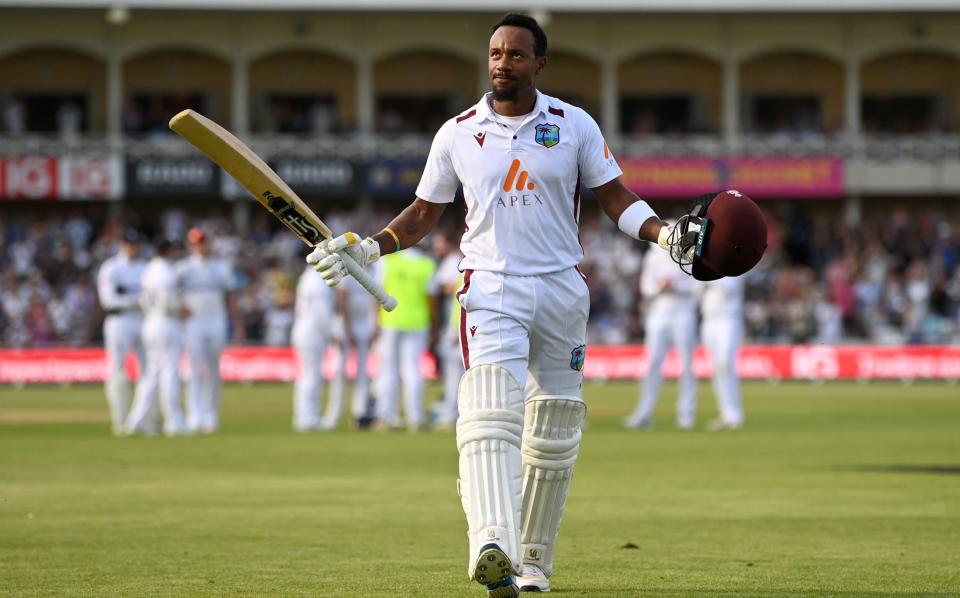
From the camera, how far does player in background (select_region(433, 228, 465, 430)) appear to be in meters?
21.3

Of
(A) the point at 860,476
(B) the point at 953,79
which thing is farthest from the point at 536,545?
Answer: (B) the point at 953,79

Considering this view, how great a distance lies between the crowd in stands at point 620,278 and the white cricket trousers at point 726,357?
17.4m

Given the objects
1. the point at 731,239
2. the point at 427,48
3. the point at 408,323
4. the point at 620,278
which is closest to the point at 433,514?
the point at 731,239

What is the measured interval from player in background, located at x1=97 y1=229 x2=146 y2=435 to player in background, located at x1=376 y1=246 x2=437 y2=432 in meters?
3.15

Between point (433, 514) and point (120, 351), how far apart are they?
10347 millimetres

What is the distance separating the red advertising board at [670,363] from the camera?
35.8 meters

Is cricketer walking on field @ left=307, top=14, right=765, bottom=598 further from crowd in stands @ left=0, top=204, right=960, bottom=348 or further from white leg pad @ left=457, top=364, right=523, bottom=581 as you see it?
crowd in stands @ left=0, top=204, right=960, bottom=348

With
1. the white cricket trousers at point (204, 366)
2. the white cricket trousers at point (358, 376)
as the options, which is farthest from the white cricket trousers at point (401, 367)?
the white cricket trousers at point (204, 366)

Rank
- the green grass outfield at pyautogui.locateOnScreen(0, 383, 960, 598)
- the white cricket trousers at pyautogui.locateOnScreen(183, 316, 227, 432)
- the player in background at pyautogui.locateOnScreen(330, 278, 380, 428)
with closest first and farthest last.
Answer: the green grass outfield at pyautogui.locateOnScreen(0, 383, 960, 598), the white cricket trousers at pyautogui.locateOnScreen(183, 316, 227, 432), the player in background at pyautogui.locateOnScreen(330, 278, 380, 428)

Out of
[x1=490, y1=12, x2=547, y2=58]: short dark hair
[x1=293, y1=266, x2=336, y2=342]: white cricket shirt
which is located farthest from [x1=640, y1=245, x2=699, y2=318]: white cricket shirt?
[x1=490, y1=12, x2=547, y2=58]: short dark hair

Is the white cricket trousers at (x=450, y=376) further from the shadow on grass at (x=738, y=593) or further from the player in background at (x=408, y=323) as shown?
the shadow on grass at (x=738, y=593)

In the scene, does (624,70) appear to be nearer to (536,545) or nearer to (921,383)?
(921,383)

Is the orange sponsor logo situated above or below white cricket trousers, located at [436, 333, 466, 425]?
above

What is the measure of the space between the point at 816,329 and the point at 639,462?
23.6 m
